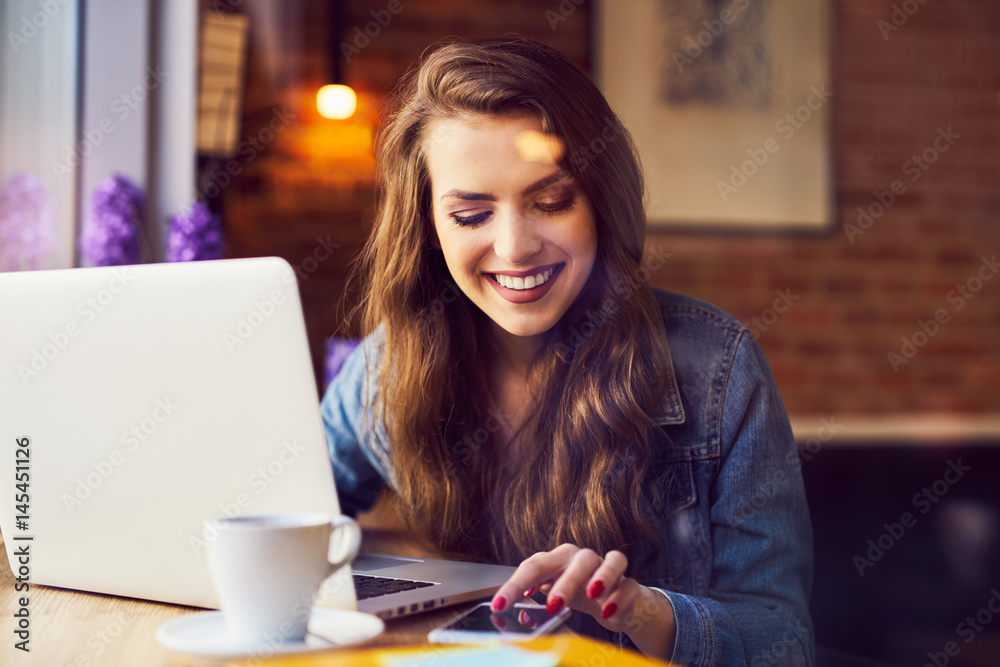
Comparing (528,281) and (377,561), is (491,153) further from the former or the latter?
(377,561)

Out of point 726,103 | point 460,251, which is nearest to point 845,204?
point 726,103

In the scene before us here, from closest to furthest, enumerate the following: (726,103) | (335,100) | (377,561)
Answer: (377,561), (335,100), (726,103)

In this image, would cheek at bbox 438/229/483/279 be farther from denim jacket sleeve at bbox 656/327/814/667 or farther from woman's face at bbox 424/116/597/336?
denim jacket sleeve at bbox 656/327/814/667

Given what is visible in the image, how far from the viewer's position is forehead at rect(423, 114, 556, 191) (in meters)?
1.04

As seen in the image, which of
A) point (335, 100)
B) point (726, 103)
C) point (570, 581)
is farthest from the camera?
point (726, 103)

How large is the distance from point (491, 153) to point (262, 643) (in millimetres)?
664

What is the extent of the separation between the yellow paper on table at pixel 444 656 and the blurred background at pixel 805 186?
1806mm

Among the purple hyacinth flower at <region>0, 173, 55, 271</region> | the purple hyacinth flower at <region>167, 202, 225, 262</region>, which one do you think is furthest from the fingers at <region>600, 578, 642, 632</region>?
the purple hyacinth flower at <region>0, 173, 55, 271</region>

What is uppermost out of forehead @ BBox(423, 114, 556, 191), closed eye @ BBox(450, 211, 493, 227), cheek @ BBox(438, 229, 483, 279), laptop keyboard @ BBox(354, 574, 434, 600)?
forehead @ BBox(423, 114, 556, 191)

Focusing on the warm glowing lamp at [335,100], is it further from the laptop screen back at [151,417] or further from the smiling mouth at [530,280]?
the laptop screen back at [151,417]

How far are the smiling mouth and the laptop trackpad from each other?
37 centimetres

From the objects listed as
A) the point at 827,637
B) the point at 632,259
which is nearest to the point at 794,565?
the point at 632,259

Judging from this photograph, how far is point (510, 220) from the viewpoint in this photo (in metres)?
1.06

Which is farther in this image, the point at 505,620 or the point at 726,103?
the point at 726,103
